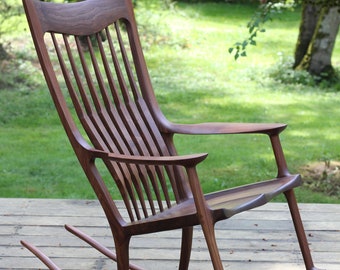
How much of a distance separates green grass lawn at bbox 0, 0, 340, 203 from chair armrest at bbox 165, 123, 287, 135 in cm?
190

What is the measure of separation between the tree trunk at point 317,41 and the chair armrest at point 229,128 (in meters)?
4.96

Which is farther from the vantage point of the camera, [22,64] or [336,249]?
[22,64]

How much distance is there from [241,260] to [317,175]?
6.94 ft

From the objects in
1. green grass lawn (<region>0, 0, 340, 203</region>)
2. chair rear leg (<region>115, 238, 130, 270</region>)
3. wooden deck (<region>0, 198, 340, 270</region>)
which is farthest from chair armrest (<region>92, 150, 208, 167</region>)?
green grass lawn (<region>0, 0, 340, 203</region>)

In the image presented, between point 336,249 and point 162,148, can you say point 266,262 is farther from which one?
point 162,148

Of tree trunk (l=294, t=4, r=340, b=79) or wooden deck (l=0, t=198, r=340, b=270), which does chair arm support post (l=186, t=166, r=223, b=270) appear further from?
tree trunk (l=294, t=4, r=340, b=79)

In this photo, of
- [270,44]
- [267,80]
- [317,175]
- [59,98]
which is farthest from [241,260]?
[270,44]

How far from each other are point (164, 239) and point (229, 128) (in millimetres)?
824

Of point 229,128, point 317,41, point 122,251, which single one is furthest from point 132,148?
point 317,41

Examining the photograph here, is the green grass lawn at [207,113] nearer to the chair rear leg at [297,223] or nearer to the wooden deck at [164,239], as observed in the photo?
the wooden deck at [164,239]

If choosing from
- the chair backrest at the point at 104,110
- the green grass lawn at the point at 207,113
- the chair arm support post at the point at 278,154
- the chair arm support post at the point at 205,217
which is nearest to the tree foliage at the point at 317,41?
the green grass lawn at the point at 207,113

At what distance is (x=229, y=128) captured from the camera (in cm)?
309

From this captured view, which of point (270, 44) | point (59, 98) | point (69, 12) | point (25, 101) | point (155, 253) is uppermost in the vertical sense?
point (69, 12)

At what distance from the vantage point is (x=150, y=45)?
9852mm
